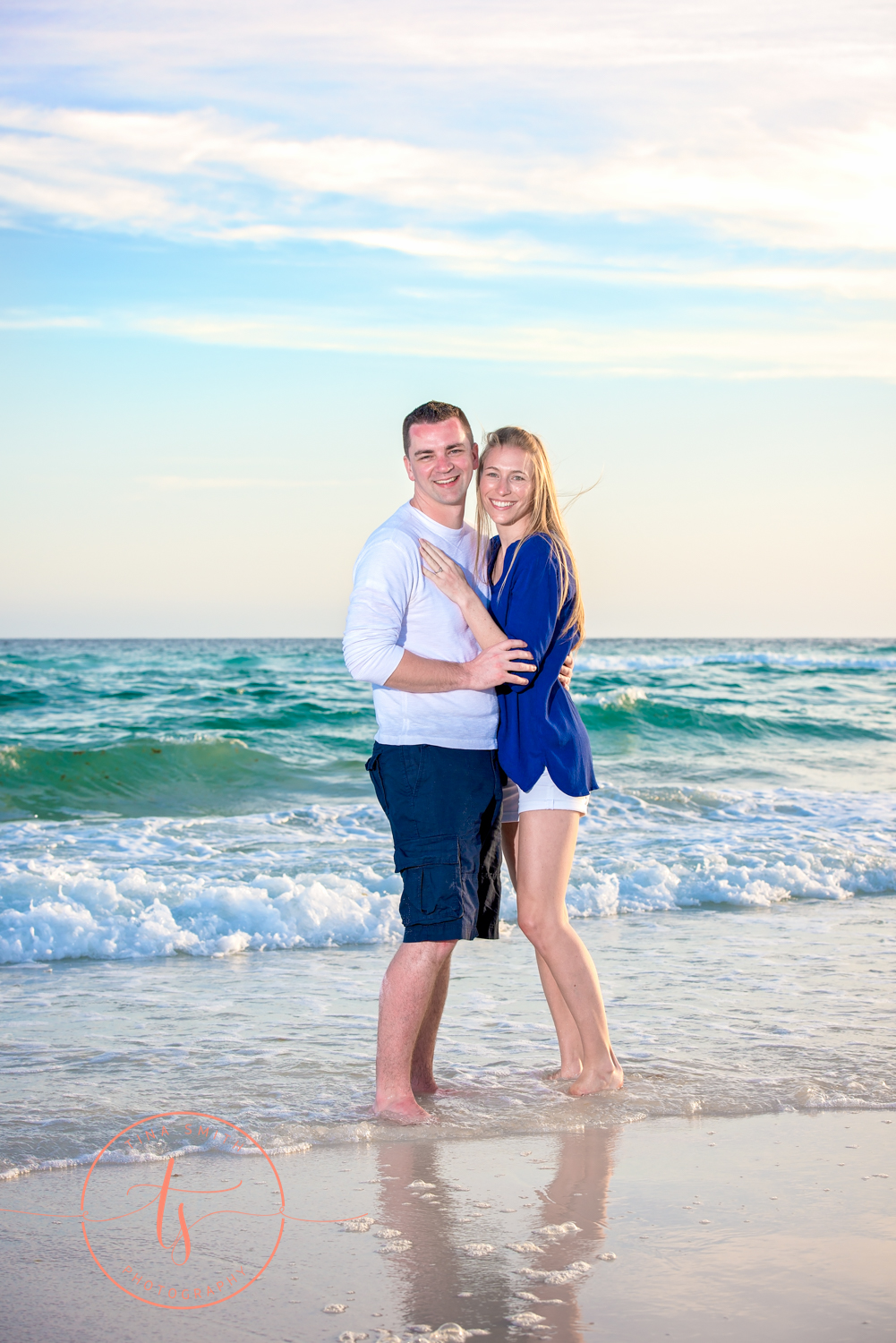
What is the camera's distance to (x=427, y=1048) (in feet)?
11.9

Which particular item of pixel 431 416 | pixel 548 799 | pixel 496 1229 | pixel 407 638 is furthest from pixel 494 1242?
pixel 431 416

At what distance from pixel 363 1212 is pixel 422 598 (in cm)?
165

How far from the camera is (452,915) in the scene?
3.32 m

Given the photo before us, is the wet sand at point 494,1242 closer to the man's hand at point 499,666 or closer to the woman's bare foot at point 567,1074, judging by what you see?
the woman's bare foot at point 567,1074

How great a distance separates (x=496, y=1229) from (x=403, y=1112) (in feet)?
2.49

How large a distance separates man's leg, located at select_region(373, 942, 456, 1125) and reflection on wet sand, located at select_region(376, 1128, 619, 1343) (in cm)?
19

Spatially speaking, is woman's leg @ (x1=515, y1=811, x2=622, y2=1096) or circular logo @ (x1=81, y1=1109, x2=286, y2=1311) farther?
woman's leg @ (x1=515, y1=811, x2=622, y2=1096)

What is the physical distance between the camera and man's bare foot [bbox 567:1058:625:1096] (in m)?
3.54

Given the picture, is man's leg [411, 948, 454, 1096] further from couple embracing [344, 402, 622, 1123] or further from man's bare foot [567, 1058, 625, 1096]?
man's bare foot [567, 1058, 625, 1096]

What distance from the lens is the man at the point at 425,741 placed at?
3.27 m

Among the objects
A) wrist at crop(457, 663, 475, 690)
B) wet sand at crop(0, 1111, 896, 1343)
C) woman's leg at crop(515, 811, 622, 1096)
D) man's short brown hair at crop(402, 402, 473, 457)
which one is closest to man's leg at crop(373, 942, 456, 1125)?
wet sand at crop(0, 1111, 896, 1343)

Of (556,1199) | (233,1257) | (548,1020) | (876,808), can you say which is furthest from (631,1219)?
(876,808)

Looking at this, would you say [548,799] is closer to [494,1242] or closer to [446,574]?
[446,574]

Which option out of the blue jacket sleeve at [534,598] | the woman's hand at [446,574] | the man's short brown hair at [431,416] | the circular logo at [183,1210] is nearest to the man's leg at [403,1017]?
the circular logo at [183,1210]
